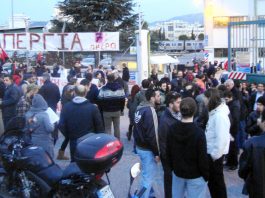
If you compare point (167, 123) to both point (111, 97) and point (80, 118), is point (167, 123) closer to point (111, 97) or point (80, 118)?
point (80, 118)

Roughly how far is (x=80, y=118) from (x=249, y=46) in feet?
30.4

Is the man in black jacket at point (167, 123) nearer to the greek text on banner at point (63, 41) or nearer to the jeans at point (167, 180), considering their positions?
the jeans at point (167, 180)

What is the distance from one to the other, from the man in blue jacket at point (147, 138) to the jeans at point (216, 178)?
2.73 ft

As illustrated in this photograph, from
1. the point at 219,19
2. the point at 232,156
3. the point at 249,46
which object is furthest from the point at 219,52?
the point at 232,156

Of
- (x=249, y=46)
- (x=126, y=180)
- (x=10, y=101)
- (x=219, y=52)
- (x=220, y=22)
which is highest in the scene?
(x=220, y=22)

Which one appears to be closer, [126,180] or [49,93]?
[126,180]

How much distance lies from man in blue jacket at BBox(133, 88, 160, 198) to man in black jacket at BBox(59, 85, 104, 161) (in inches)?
32.0

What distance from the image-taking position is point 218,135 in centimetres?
629

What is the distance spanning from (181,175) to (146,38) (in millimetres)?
13616

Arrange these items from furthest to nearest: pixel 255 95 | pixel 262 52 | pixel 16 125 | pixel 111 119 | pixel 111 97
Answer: pixel 262 52, pixel 111 119, pixel 255 95, pixel 111 97, pixel 16 125

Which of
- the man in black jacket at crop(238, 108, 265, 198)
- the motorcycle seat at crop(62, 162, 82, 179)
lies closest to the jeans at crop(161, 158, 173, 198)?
the man in black jacket at crop(238, 108, 265, 198)

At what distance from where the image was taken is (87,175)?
4504mm

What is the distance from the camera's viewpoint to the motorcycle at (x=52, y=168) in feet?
14.1

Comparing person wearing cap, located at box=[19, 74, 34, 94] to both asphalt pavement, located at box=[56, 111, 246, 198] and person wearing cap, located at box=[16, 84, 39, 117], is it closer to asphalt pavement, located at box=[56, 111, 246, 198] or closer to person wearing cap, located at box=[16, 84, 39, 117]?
person wearing cap, located at box=[16, 84, 39, 117]
